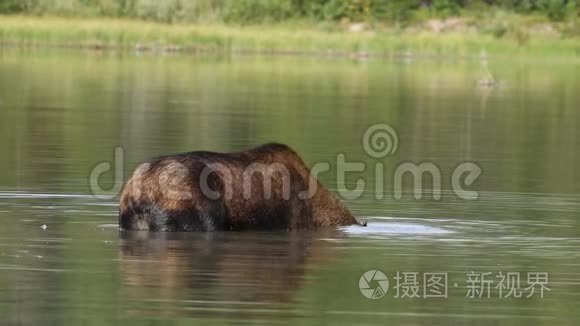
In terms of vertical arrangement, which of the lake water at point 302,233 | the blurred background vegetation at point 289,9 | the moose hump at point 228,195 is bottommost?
the lake water at point 302,233

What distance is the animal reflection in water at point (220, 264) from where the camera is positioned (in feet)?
40.0

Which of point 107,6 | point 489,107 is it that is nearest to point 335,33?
point 107,6

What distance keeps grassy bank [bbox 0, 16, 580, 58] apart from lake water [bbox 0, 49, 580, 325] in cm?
3243

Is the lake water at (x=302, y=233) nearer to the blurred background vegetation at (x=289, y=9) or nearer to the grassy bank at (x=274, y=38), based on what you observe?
the grassy bank at (x=274, y=38)

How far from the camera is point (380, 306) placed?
12.1 meters

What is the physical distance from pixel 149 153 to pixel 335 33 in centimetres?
5833

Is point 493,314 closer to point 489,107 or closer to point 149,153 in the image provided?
point 149,153

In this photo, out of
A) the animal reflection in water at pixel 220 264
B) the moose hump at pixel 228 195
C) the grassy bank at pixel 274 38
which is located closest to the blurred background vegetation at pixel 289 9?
the grassy bank at pixel 274 38

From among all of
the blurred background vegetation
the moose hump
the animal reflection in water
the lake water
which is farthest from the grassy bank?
the animal reflection in water

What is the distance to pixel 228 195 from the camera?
15070 millimetres

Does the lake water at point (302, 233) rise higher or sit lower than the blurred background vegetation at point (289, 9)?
lower

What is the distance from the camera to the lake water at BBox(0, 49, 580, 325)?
1184cm

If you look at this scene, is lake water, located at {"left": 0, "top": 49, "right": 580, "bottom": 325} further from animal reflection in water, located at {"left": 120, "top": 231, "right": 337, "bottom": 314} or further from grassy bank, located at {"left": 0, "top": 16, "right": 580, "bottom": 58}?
grassy bank, located at {"left": 0, "top": 16, "right": 580, "bottom": 58}

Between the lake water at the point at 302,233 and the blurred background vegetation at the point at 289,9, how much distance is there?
40213mm
